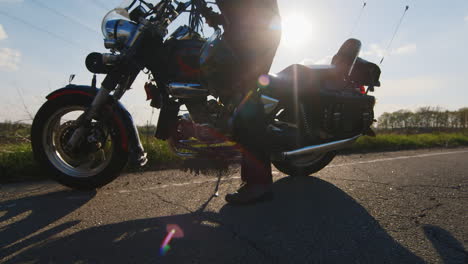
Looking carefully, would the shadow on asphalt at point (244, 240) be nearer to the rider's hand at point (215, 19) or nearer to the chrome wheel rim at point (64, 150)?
the chrome wheel rim at point (64, 150)

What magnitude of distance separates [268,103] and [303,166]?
1.00 metres

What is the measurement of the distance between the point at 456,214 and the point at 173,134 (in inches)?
86.0

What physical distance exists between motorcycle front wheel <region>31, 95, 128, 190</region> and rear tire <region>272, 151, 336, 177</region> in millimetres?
1573

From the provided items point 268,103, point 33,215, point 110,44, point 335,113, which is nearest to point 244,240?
point 268,103

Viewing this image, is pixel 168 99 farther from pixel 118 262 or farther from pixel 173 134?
pixel 118 262

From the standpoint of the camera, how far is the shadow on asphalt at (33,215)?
136 centimetres

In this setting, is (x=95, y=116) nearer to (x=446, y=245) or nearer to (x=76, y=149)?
(x=76, y=149)

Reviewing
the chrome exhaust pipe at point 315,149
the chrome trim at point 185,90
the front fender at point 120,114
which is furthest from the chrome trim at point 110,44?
the chrome exhaust pipe at point 315,149

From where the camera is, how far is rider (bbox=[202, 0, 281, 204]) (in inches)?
84.5

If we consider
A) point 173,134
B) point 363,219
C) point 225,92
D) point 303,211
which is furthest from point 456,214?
point 173,134

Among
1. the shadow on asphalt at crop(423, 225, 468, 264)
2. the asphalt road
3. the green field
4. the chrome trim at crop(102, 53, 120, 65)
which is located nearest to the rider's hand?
the chrome trim at crop(102, 53, 120, 65)

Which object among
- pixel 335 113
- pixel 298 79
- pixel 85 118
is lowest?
pixel 85 118

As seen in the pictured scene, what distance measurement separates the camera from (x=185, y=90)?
2.51m

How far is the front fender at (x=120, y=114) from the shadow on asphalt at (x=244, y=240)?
873 millimetres
